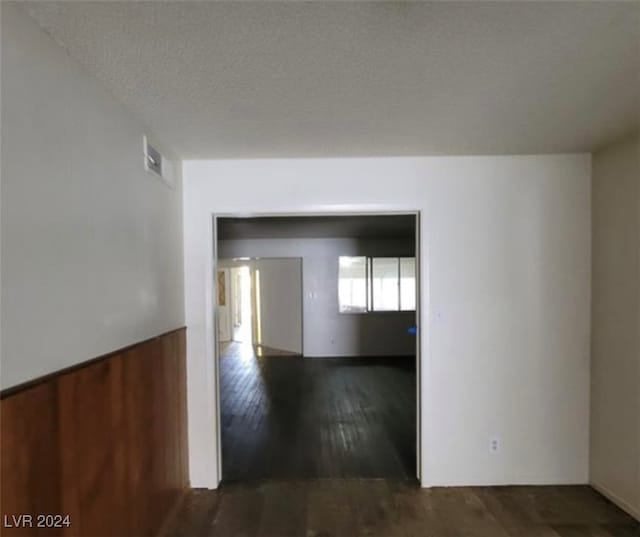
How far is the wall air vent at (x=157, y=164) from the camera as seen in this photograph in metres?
1.93

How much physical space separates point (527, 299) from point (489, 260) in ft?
1.20

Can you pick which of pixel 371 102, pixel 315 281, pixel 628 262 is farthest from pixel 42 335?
pixel 315 281

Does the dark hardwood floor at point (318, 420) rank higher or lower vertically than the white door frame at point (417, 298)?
lower

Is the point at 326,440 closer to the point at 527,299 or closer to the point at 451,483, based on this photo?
the point at 451,483

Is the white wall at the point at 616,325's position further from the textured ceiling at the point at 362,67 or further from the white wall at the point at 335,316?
the white wall at the point at 335,316

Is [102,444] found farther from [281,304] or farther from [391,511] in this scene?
[281,304]

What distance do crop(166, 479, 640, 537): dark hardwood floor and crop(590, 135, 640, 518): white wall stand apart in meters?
0.25

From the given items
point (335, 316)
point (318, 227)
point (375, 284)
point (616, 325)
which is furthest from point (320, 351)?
point (616, 325)

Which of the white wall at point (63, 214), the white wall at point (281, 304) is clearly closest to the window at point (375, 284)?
the white wall at point (281, 304)

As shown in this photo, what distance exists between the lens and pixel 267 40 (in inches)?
48.2

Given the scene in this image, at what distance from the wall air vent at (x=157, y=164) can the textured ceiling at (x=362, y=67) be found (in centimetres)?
11

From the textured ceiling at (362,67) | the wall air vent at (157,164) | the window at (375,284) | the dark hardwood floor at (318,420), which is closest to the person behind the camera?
the textured ceiling at (362,67)

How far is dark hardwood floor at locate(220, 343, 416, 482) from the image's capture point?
2.77 meters

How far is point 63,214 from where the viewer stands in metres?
1.24
